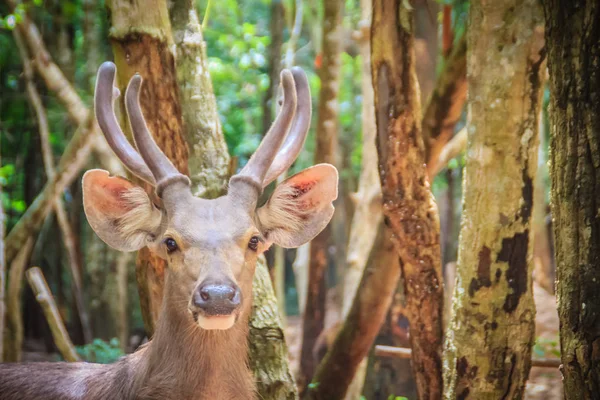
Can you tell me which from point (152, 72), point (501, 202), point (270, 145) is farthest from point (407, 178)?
point (152, 72)

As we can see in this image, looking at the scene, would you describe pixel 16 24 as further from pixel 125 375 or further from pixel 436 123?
pixel 125 375

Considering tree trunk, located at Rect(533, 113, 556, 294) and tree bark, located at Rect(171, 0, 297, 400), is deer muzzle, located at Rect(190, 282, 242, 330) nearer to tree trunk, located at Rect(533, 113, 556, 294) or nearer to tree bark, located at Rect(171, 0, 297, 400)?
tree bark, located at Rect(171, 0, 297, 400)

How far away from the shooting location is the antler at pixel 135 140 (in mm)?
4270

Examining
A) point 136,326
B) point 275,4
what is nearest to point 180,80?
point 275,4

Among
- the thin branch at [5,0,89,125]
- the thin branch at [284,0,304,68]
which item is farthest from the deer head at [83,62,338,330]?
the thin branch at [284,0,304,68]

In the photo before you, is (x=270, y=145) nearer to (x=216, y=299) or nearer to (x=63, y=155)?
(x=216, y=299)

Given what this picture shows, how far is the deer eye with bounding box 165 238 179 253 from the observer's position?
13.4 ft

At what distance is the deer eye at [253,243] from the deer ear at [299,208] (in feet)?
0.79

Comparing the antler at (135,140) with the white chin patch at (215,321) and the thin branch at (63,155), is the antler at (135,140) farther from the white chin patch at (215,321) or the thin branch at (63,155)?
the thin branch at (63,155)

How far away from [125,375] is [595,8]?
3.10 metres

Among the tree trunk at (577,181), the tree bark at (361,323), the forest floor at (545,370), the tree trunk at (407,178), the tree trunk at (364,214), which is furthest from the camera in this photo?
the tree trunk at (364,214)

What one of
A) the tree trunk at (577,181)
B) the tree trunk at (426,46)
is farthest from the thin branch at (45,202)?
the tree trunk at (577,181)

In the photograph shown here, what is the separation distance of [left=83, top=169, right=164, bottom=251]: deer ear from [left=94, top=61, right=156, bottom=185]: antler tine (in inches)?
4.5

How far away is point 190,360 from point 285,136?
53.1 inches
